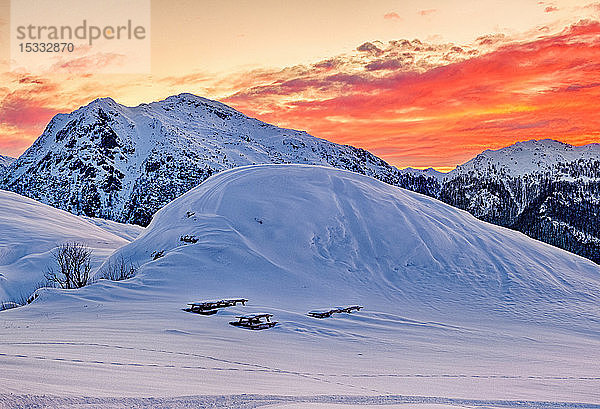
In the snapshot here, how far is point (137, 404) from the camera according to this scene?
7039 mm

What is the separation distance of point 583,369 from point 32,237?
1770 inches

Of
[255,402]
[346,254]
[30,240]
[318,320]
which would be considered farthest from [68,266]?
[255,402]

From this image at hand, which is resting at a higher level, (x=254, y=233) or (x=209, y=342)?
(x=254, y=233)

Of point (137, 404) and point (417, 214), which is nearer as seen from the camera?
point (137, 404)

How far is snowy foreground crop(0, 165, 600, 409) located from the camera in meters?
8.95

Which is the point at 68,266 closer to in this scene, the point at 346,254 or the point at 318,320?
the point at 346,254

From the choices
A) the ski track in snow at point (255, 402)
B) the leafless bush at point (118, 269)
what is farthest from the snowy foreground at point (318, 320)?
the leafless bush at point (118, 269)

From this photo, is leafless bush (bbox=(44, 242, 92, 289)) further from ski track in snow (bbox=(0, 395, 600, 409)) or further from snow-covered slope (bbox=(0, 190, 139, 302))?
ski track in snow (bbox=(0, 395, 600, 409))

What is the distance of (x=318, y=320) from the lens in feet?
62.3

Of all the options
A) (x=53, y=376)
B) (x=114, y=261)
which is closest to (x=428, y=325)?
(x=53, y=376)

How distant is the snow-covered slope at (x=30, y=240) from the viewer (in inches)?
1412

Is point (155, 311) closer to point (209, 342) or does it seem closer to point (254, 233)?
point (209, 342)

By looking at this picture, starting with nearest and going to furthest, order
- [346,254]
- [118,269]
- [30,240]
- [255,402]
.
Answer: [255,402] < [346,254] < [118,269] < [30,240]

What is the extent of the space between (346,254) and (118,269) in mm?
13154
